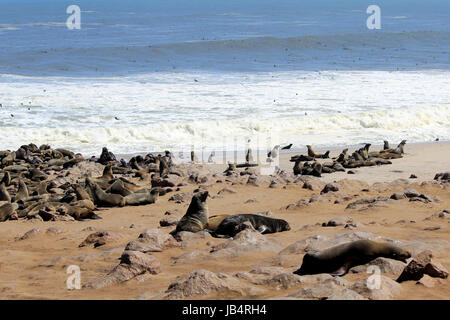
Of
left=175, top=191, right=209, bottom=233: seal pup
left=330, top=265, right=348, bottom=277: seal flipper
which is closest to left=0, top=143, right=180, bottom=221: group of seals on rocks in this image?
left=175, top=191, right=209, bottom=233: seal pup

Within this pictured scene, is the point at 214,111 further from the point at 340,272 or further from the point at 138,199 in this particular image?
the point at 340,272

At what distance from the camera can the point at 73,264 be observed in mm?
6039

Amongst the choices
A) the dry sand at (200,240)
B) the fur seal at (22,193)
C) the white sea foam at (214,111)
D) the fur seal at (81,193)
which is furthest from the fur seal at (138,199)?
the white sea foam at (214,111)

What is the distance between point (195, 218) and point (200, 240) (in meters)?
0.46

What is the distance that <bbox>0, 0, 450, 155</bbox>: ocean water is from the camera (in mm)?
17125

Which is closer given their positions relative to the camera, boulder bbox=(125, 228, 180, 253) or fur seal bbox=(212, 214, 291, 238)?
boulder bbox=(125, 228, 180, 253)

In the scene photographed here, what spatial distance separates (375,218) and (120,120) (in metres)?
11.6

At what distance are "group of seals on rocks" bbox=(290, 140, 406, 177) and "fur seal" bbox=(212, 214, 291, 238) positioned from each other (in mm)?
4839

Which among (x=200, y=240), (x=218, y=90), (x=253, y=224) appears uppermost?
(x=218, y=90)

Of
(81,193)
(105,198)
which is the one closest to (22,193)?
(81,193)

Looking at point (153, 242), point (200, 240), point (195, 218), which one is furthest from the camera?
point (195, 218)

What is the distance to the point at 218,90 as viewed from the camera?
2353 cm

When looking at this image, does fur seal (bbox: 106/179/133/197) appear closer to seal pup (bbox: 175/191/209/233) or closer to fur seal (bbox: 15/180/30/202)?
fur seal (bbox: 15/180/30/202)

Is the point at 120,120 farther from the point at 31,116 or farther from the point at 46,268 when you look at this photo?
the point at 46,268
